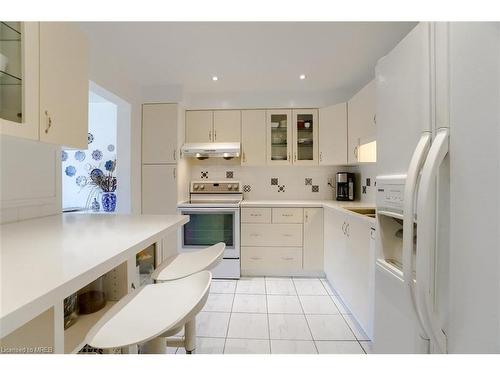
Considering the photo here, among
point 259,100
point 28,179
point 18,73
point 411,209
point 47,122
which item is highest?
point 259,100

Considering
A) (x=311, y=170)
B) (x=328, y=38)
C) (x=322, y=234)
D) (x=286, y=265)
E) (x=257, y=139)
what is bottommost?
(x=286, y=265)

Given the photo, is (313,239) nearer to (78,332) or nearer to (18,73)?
(78,332)

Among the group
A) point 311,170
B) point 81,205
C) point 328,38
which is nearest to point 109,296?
point 328,38

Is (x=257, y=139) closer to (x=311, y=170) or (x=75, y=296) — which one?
(x=311, y=170)

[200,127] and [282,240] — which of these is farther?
[200,127]

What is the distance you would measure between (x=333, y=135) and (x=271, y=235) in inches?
56.7

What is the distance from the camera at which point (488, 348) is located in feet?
2.11

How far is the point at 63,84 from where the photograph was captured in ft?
4.00

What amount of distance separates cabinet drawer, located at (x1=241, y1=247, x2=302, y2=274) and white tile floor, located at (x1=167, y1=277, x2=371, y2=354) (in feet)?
0.75

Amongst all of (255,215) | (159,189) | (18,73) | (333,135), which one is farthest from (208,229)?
(18,73)

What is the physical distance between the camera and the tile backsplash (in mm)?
3604

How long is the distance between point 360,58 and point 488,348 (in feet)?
8.06

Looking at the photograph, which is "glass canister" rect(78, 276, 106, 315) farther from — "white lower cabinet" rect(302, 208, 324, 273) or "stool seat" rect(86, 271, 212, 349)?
"white lower cabinet" rect(302, 208, 324, 273)
